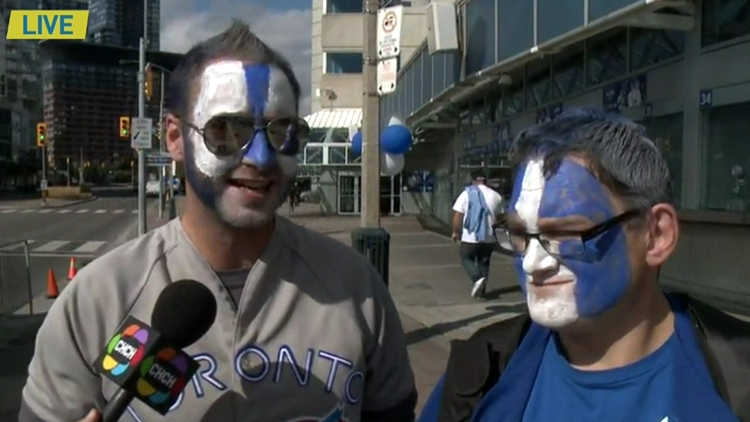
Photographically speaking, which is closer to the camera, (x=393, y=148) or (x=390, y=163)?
(x=390, y=163)

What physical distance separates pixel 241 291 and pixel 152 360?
50 centimetres

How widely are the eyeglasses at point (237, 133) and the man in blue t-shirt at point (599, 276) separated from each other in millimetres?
626

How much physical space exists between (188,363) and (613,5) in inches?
370

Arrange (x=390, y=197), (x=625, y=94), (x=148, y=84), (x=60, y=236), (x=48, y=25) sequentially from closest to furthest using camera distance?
(x=625, y=94) → (x=48, y=25) → (x=148, y=84) → (x=60, y=236) → (x=390, y=197)

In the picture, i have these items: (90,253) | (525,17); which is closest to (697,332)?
(525,17)

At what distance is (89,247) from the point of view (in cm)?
2300

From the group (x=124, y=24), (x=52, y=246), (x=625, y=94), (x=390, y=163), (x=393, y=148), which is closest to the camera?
(x=625, y=94)

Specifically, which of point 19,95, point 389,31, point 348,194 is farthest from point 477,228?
point 19,95

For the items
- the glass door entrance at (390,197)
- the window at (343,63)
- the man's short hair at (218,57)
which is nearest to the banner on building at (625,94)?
the man's short hair at (218,57)

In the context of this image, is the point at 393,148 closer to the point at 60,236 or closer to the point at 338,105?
the point at 60,236

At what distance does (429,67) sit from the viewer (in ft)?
67.9

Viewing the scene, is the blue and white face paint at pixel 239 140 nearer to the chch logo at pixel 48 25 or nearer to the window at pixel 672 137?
the window at pixel 672 137

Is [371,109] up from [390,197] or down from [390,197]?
up

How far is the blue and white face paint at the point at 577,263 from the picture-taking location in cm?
181
